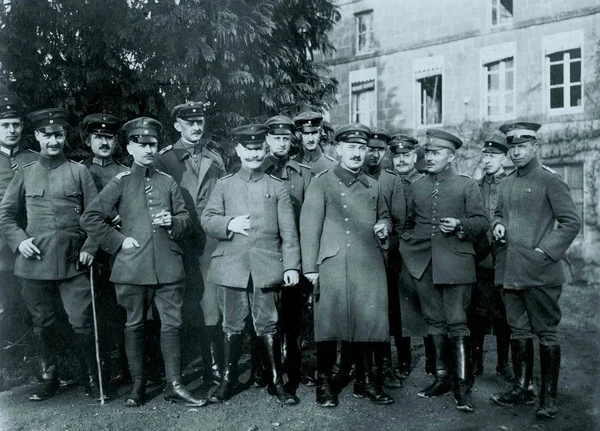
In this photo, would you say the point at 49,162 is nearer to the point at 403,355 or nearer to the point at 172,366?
the point at 172,366

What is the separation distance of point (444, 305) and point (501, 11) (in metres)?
12.0

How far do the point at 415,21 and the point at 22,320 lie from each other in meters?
13.0

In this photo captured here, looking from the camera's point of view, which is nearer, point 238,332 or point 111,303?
point 238,332

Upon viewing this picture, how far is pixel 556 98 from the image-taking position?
14.3 metres

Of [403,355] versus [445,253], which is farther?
[403,355]

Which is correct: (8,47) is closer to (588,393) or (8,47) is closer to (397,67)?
(588,393)

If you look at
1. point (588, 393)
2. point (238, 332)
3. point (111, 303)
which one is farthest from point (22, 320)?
point (588, 393)

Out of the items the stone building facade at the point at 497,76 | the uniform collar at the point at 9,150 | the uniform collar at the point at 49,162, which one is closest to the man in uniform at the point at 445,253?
the uniform collar at the point at 49,162

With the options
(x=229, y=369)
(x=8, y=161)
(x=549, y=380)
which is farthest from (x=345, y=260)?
(x=8, y=161)

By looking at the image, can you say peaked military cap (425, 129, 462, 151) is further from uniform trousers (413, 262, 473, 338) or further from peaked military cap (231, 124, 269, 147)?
peaked military cap (231, 124, 269, 147)

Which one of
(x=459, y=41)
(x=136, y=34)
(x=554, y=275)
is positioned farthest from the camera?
(x=459, y=41)

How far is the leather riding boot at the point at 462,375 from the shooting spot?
4.80m

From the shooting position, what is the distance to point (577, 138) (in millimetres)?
14258

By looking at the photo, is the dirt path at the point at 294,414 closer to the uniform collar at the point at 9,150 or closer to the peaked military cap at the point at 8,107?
the uniform collar at the point at 9,150
